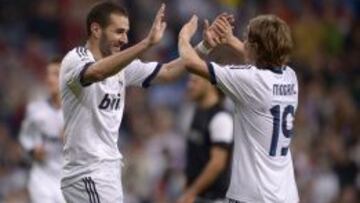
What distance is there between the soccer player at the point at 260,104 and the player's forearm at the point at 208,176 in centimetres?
262

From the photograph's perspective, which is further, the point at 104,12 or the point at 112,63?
the point at 104,12

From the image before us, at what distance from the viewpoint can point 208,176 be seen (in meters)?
13.1

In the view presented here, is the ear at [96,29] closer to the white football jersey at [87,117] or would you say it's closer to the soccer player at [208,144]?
the white football jersey at [87,117]

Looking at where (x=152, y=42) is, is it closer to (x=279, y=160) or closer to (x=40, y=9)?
(x=279, y=160)

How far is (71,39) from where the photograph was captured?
20.4 meters

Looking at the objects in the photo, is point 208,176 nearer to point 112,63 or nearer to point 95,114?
point 95,114

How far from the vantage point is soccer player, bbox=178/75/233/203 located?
43.5 ft

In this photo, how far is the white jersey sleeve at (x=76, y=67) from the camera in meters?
10.3

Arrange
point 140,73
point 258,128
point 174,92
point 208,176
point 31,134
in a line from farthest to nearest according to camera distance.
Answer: point 174,92
point 31,134
point 208,176
point 140,73
point 258,128

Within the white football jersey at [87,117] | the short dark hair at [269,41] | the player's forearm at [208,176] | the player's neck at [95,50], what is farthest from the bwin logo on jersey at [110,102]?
the player's forearm at [208,176]

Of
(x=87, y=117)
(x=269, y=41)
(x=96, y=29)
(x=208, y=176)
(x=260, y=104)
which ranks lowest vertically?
(x=208, y=176)

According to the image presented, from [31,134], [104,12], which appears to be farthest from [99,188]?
[31,134]

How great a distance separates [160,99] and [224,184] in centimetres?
616

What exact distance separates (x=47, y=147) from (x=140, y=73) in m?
2.87
